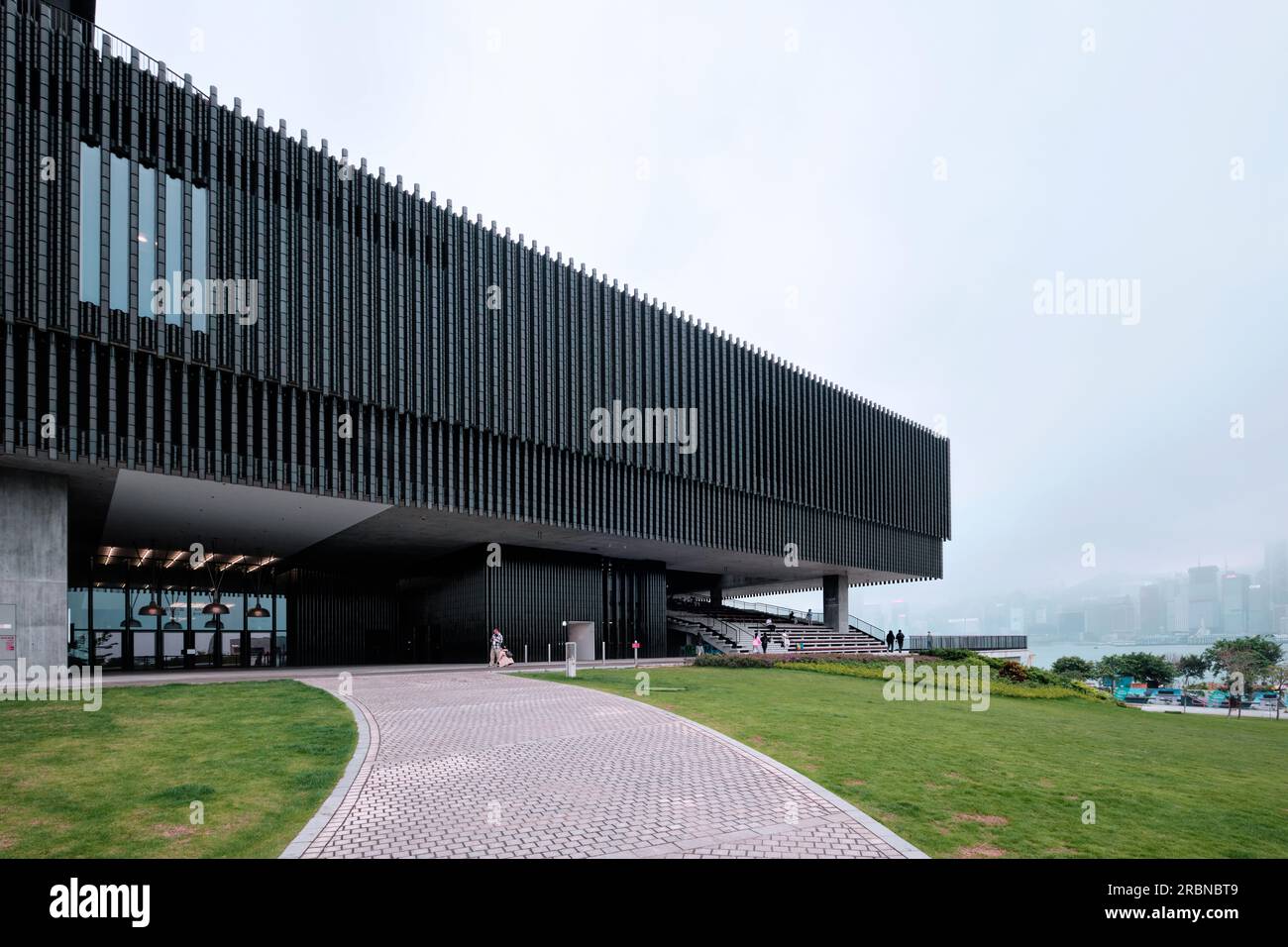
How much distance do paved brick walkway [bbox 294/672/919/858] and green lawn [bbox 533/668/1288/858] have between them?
82 centimetres

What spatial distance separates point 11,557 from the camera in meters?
21.9

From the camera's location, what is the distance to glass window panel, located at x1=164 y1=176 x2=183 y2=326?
944 inches

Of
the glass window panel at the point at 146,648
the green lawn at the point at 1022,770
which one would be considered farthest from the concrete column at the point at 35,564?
the glass window panel at the point at 146,648

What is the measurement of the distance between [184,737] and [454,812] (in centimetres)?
700

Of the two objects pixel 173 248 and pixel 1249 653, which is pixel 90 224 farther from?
pixel 1249 653

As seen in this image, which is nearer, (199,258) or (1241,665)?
(199,258)

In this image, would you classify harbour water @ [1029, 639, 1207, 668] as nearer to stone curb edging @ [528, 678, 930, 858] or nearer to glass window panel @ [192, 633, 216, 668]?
stone curb edging @ [528, 678, 930, 858]

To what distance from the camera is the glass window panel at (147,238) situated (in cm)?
2348

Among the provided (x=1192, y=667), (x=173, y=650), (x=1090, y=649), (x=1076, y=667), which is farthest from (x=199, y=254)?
(x=1090, y=649)

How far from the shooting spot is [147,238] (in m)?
23.6

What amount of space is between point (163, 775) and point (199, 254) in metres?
20.1

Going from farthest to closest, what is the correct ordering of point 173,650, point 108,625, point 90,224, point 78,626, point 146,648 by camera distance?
point 173,650 → point 146,648 → point 108,625 → point 78,626 → point 90,224

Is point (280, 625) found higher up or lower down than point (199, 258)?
lower down

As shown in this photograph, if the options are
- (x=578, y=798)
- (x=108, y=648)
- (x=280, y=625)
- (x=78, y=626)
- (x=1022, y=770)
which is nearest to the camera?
(x=578, y=798)
